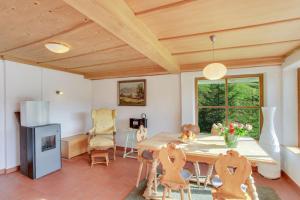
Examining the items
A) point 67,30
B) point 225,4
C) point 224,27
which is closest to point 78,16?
point 67,30

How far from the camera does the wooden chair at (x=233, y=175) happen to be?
5.28 ft

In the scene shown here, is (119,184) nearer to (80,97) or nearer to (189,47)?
(189,47)

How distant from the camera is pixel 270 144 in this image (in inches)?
118

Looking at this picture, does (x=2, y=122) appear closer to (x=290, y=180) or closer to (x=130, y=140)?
(x=130, y=140)

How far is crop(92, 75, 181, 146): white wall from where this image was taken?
166 inches

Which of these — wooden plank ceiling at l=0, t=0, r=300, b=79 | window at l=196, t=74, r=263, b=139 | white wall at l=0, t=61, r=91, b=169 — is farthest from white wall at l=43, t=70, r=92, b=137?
window at l=196, t=74, r=263, b=139

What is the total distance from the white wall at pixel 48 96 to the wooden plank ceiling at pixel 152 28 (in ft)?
1.48

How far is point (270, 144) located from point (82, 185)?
3.30 meters

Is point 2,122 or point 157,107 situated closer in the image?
point 2,122

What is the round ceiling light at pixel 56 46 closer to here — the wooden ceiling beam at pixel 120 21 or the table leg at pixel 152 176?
the wooden ceiling beam at pixel 120 21

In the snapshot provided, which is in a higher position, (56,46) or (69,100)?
(56,46)

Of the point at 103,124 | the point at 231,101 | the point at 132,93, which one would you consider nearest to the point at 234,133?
the point at 231,101

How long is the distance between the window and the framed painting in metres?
1.42

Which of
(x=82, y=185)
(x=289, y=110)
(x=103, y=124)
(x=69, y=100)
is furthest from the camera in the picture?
(x=69, y=100)
